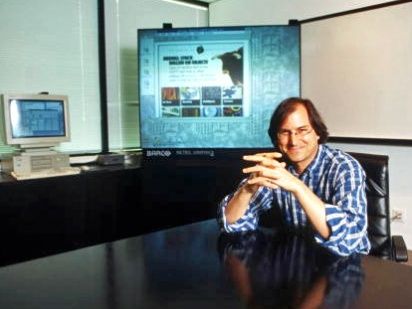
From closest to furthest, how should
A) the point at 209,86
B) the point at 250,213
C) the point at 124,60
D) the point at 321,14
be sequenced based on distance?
1. the point at 250,213
2. the point at 209,86
3. the point at 321,14
4. the point at 124,60

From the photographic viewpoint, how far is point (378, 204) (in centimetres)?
161

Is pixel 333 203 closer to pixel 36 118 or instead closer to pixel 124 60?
pixel 36 118

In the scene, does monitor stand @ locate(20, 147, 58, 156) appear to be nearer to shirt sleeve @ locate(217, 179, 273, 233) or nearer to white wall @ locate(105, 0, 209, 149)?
white wall @ locate(105, 0, 209, 149)

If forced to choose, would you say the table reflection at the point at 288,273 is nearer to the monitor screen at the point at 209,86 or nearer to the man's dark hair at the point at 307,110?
the man's dark hair at the point at 307,110

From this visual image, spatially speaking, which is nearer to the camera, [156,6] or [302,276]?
[302,276]

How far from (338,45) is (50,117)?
6.75ft

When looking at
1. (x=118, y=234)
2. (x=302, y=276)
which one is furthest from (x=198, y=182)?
(x=302, y=276)

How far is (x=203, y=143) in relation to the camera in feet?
8.69

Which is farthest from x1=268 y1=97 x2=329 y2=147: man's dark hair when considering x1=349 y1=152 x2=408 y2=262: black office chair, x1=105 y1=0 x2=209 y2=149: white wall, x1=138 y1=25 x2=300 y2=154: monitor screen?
x1=105 y1=0 x2=209 y2=149: white wall

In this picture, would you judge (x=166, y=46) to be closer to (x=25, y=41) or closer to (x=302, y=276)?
(x=25, y=41)

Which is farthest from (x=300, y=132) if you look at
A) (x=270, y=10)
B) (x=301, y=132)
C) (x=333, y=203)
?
(x=270, y=10)

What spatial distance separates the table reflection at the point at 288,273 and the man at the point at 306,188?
3.4 inches

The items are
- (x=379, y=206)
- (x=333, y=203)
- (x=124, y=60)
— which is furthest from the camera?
(x=124, y=60)

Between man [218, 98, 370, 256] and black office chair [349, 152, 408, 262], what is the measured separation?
303 millimetres
